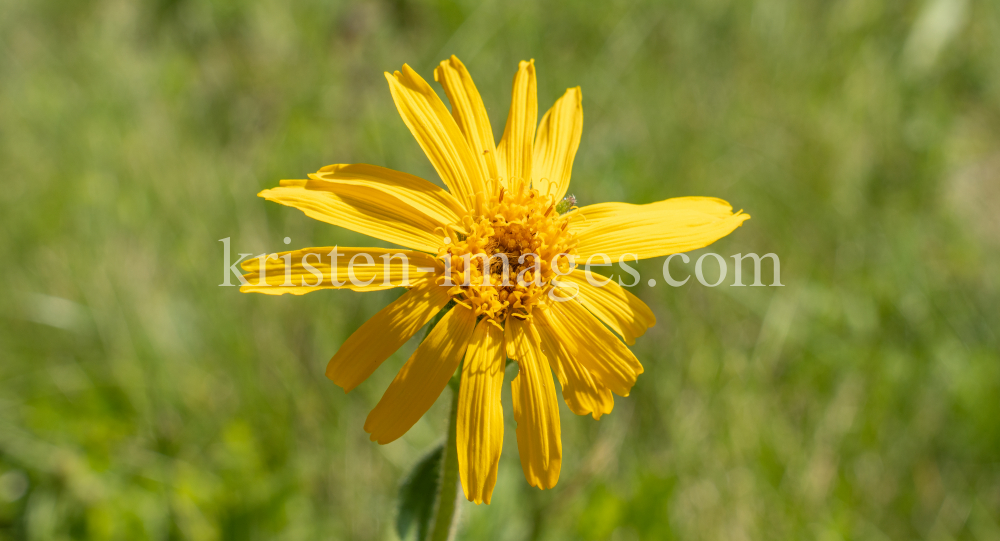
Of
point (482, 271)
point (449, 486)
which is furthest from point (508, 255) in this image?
point (449, 486)

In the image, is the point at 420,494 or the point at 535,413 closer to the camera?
the point at 535,413

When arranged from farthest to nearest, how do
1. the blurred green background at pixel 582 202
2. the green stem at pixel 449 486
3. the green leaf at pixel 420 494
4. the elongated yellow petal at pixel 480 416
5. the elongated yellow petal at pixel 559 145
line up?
the blurred green background at pixel 582 202, the elongated yellow petal at pixel 559 145, the green leaf at pixel 420 494, the green stem at pixel 449 486, the elongated yellow petal at pixel 480 416

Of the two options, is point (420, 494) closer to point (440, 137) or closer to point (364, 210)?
point (364, 210)

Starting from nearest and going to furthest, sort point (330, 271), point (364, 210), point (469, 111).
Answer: point (330, 271) → point (364, 210) → point (469, 111)

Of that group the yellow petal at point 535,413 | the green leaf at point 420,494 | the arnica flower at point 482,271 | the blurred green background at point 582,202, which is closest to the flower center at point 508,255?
the arnica flower at point 482,271

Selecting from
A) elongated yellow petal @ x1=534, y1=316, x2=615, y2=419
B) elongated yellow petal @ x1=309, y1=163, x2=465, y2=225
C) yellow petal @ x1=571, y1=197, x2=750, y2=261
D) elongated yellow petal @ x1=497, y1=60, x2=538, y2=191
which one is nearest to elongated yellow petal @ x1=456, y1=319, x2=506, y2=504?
elongated yellow petal @ x1=534, y1=316, x2=615, y2=419

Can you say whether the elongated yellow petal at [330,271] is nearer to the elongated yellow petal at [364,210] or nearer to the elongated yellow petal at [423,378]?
the elongated yellow petal at [364,210]

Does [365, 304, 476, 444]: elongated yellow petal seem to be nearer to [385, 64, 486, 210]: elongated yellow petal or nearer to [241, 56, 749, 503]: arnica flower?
[241, 56, 749, 503]: arnica flower
